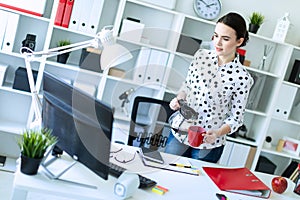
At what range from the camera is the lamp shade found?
9.97ft

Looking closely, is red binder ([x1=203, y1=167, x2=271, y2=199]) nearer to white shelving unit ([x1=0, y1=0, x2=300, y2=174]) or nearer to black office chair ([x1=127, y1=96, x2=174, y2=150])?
black office chair ([x1=127, y1=96, x2=174, y2=150])

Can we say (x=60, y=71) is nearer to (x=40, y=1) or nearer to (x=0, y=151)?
(x=40, y=1)

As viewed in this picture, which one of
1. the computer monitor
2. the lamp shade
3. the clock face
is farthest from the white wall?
the computer monitor

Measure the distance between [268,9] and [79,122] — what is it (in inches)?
103

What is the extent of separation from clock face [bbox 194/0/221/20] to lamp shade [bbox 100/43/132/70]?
716 mm

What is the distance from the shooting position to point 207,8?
10.9 ft

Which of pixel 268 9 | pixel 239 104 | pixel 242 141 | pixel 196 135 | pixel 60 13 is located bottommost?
pixel 242 141

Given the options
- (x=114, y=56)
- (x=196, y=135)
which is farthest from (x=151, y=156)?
(x=114, y=56)

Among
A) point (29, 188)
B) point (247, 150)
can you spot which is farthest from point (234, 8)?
point (29, 188)

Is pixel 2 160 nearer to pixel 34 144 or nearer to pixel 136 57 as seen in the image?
pixel 136 57

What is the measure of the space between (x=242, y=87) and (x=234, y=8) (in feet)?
5.17

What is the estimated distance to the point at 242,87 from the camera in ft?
6.85

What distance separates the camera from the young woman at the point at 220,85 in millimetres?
2033

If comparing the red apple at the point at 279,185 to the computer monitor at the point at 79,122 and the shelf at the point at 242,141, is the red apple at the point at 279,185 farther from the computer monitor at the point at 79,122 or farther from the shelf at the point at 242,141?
the shelf at the point at 242,141
